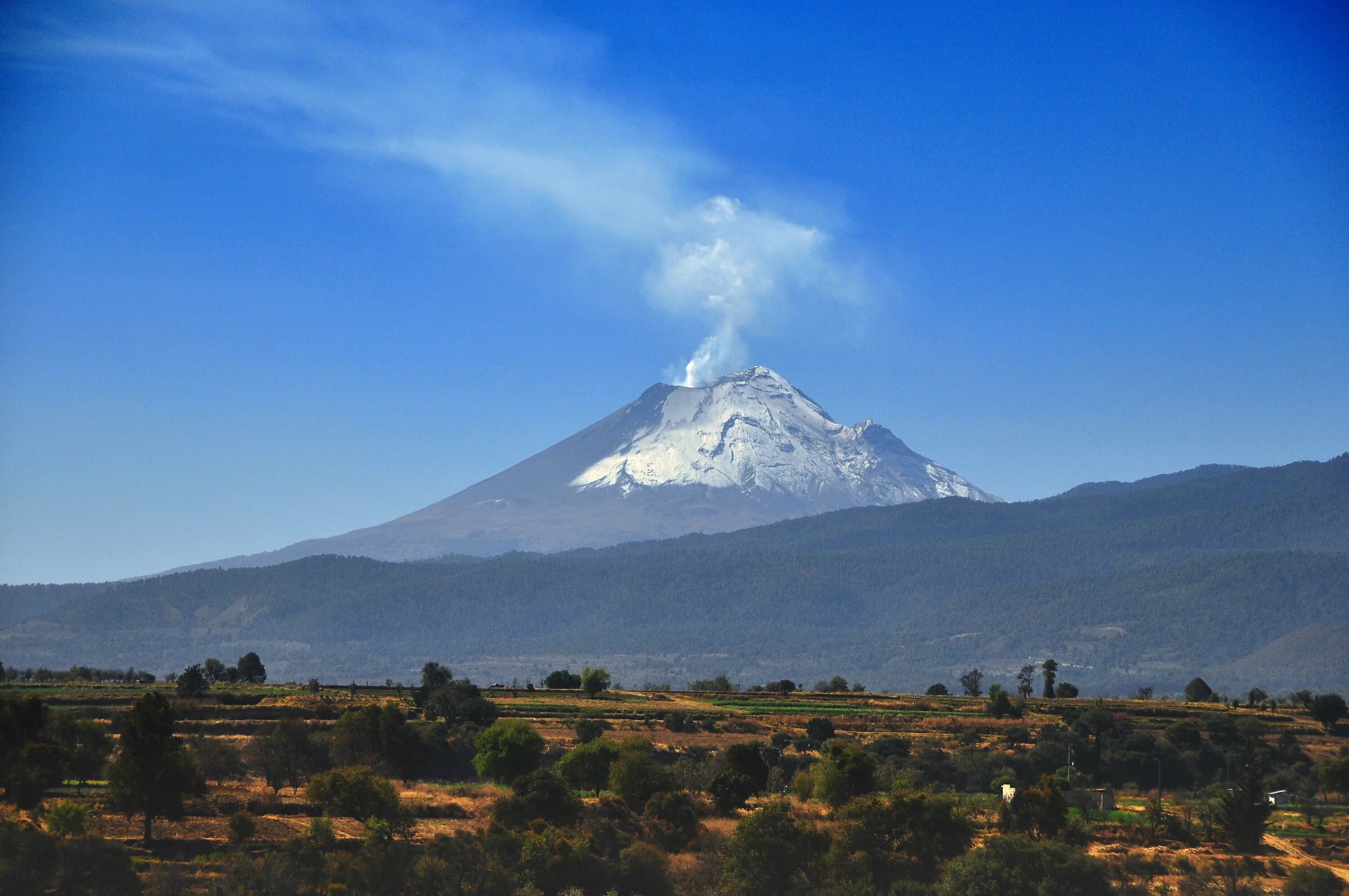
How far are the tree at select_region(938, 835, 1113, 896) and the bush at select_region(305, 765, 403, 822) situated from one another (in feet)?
65.3

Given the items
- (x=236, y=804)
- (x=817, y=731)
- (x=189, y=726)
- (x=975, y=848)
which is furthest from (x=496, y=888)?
(x=817, y=731)

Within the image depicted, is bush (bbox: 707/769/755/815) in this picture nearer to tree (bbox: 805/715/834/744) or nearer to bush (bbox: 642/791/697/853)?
bush (bbox: 642/791/697/853)

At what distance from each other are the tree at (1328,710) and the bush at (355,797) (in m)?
66.3

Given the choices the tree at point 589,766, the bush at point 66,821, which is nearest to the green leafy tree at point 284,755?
the tree at point 589,766

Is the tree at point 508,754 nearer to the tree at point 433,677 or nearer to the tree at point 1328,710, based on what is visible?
the tree at point 433,677

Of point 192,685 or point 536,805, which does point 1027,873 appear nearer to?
point 536,805

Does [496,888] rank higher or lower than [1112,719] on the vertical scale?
lower

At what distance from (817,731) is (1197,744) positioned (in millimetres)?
21821

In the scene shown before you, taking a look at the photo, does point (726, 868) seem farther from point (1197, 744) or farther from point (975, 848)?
point (1197, 744)

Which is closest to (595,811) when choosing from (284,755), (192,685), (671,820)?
(671,820)

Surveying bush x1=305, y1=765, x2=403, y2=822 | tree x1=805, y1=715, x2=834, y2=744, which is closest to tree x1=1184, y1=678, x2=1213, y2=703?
tree x1=805, y1=715, x2=834, y2=744

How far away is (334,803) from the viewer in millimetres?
51125

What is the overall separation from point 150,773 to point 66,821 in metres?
3.47

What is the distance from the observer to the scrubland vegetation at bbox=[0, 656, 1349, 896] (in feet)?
155
